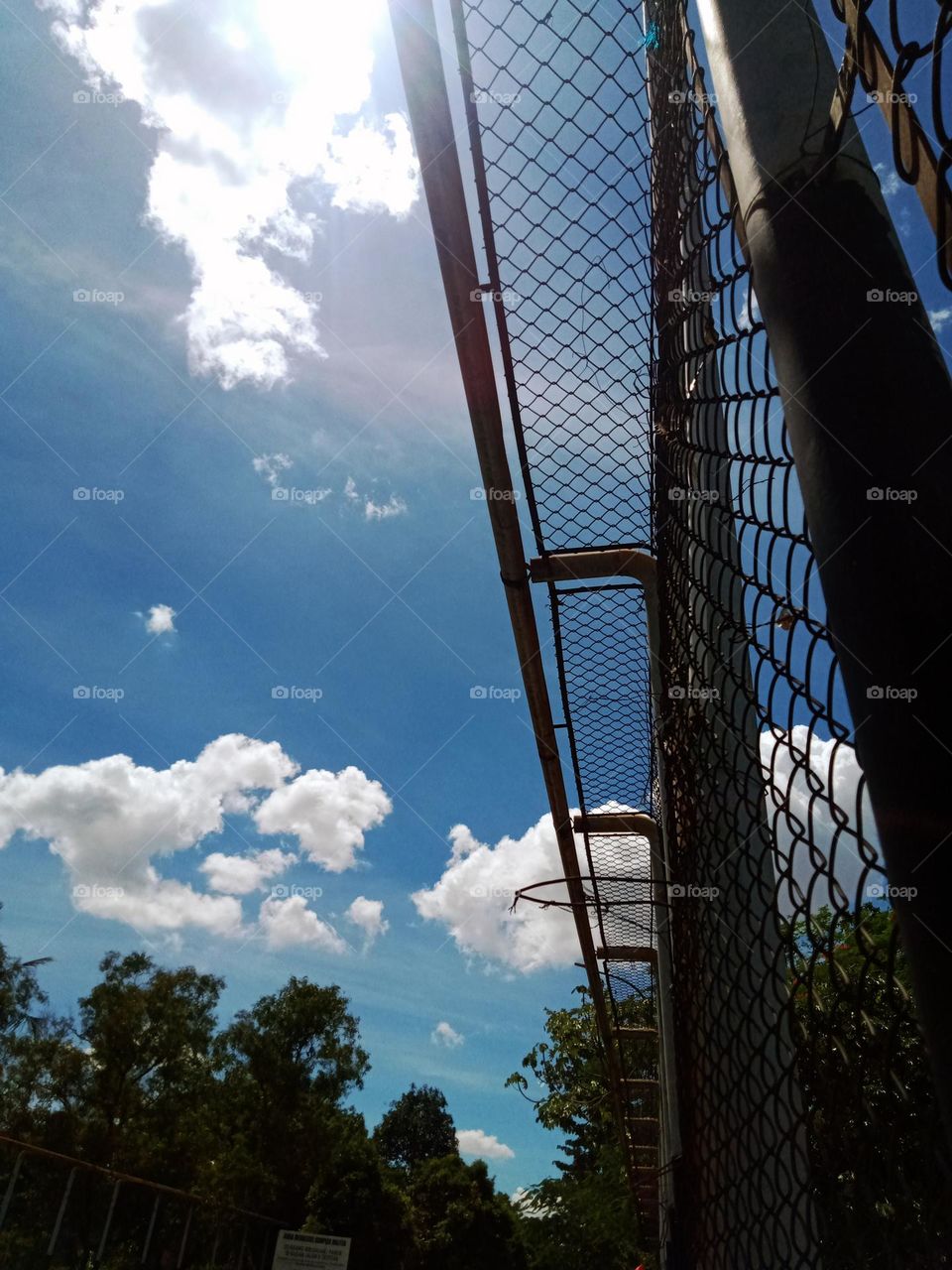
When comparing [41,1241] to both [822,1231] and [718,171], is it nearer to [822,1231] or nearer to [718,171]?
[822,1231]

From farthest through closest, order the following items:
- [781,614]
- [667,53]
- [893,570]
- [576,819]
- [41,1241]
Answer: [41,1241] < [576,819] < [667,53] < [781,614] < [893,570]

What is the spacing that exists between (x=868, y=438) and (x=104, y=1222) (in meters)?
19.3

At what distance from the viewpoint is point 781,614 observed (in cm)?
100

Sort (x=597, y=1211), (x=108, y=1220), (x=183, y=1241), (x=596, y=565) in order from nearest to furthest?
(x=596, y=565)
(x=597, y=1211)
(x=108, y=1220)
(x=183, y=1241)

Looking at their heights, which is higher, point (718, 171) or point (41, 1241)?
point (718, 171)

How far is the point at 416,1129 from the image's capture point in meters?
46.9

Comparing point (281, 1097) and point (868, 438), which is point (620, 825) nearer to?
point (868, 438)

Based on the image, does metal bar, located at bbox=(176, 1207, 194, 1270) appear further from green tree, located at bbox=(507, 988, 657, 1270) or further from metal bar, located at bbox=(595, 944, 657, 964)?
metal bar, located at bbox=(595, 944, 657, 964)

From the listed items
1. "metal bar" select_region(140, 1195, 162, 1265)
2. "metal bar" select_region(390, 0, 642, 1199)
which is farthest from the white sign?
"metal bar" select_region(390, 0, 642, 1199)

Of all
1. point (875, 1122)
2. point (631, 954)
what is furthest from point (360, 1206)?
point (875, 1122)

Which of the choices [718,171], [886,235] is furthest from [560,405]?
[886,235]

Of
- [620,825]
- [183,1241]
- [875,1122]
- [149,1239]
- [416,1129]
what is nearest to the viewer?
[875,1122]

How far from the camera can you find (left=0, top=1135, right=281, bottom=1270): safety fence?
12836 mm

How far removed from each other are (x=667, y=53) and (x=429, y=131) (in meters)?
0.63
